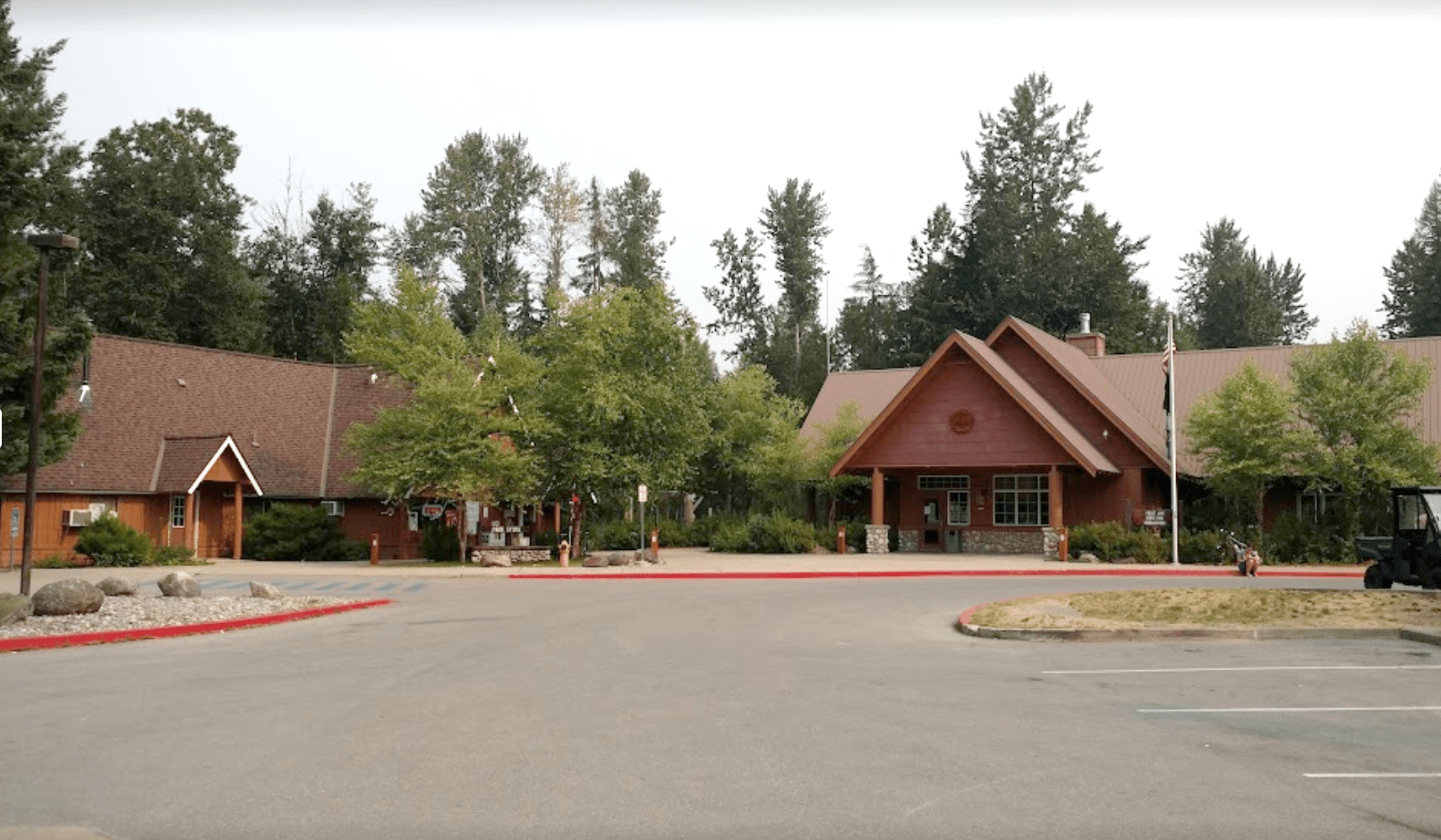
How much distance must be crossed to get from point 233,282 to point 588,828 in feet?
191

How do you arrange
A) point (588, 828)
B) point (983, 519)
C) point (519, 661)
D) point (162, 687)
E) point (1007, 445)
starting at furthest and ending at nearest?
point (983, 519) < point (1007, 445) < point (519, 661) < point (162, 687) < point (588, 828)

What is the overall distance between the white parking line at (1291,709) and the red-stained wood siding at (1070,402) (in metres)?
29.9

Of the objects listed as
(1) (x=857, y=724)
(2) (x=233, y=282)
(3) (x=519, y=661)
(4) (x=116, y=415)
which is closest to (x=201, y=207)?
(2) (x=233, y=282)

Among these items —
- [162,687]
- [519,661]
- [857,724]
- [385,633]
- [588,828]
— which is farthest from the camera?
[385,633]

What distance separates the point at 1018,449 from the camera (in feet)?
127

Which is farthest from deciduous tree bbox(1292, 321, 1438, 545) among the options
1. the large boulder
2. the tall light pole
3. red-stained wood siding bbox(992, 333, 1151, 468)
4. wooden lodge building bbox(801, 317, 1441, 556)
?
the tall light pole

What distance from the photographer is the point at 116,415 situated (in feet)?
131

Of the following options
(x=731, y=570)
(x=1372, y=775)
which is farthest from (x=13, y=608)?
(x=731, y=570)

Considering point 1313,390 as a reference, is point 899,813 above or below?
below

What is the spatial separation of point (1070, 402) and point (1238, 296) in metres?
48.4

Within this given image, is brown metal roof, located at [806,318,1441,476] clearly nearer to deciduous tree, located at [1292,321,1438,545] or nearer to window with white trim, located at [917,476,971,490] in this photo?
deciduous tree, located at [1292,321,1438,545]

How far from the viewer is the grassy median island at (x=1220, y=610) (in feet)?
54.4

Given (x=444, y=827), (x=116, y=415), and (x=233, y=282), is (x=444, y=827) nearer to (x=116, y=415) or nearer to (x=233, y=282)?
(x=116, y=415)

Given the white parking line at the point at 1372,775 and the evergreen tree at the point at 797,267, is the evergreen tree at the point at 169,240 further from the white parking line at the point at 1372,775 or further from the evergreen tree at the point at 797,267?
the white parking line at the point at 1372,775
